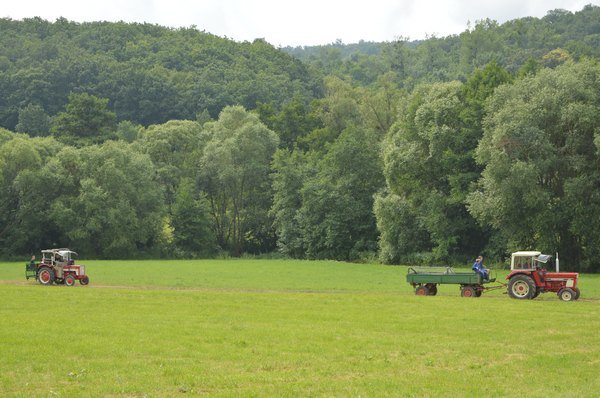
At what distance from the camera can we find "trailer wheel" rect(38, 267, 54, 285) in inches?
1775

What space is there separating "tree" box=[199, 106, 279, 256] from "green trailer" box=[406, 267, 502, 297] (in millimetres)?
63405

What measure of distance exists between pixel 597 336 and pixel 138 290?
2502 centimetres

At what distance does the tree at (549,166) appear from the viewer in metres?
57.5

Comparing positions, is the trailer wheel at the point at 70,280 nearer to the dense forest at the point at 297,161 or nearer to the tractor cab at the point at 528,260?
the tractor cab at the point at 528,260

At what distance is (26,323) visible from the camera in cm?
2508

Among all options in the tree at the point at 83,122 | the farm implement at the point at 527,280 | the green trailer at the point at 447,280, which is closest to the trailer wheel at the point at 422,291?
the green trailer at the point at 447,280

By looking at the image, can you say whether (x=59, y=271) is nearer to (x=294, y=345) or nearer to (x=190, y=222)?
(x=294, y=345)

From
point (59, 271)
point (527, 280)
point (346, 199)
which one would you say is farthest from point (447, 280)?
point (346, 199)

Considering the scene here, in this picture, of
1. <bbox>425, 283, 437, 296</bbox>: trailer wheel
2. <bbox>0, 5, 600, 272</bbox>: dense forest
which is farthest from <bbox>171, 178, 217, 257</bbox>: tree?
<bbox>425, 283, 437, 296</bbox>: trailer wheel

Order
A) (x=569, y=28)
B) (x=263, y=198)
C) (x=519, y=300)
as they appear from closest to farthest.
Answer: (x=519, y=300), (x=263, y=198), (x=569, y=28)

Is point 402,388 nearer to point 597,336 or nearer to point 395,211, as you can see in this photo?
point 597,336

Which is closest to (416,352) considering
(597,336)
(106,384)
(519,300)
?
(597,336)

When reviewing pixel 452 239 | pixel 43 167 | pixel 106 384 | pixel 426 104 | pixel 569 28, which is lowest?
pixel 106 384

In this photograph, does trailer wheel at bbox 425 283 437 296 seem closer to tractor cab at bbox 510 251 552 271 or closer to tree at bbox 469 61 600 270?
tractor cab at bbox 510 251 552 271
